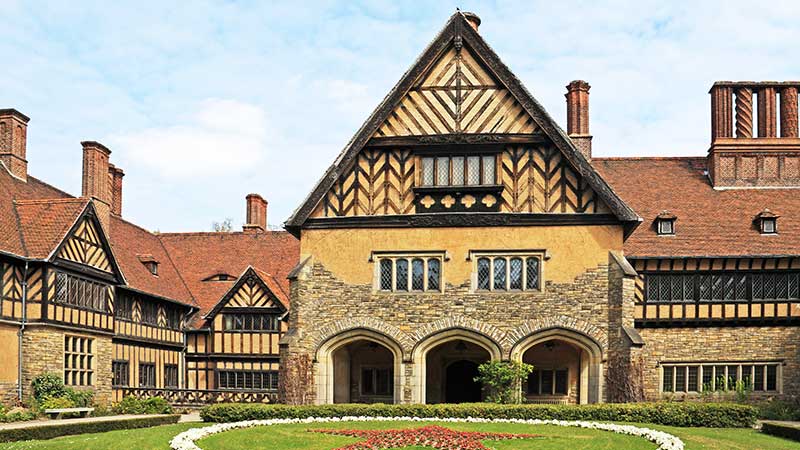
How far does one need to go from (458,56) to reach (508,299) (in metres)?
7.15

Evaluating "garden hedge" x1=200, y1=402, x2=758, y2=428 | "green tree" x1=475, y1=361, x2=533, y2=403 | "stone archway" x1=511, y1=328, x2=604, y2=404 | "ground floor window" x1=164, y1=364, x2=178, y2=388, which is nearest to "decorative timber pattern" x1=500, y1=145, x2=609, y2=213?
"stone archway" x1=511, y1=328, x2=604, y2=404

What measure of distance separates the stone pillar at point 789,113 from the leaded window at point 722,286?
6.27 metres

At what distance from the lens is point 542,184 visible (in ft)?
88.1

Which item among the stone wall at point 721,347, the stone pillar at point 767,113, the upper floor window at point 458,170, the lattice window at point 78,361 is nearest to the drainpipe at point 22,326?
the lattice window at point 78,361

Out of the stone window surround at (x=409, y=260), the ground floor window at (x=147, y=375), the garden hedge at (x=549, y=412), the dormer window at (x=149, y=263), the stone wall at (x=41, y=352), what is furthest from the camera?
the dormer window at (x=149, y=263)

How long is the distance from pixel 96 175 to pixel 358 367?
43.6ft

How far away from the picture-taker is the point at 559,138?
26297mm

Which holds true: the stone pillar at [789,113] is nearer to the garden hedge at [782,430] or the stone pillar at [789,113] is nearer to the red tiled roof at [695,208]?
the red tiled roof at [695,208]

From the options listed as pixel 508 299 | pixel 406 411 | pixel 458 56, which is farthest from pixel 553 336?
pixel 458 56

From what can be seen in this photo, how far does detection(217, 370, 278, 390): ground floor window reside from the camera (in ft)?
123

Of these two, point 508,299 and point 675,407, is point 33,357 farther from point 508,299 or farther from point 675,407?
point 675,407

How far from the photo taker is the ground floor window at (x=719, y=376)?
31.4 meters

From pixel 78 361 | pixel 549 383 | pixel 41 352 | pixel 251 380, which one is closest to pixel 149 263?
pixel 251 380

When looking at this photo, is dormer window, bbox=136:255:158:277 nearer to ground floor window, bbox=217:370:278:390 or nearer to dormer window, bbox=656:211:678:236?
ground floor window, bbox=217:370:278:390
